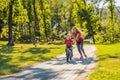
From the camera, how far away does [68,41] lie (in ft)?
66.6

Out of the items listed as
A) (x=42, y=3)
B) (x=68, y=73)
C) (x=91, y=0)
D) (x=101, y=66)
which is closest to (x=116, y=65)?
(x=101, y=66)

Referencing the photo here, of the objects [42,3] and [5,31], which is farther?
[5,31]

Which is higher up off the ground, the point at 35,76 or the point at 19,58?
the point at 35,76

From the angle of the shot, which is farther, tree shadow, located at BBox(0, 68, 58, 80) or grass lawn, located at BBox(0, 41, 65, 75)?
grass lawn, located at BBox(0, 41, 65, 75)

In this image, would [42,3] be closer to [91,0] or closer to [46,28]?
[46,28]

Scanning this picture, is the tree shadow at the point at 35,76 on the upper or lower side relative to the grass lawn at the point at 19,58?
upper

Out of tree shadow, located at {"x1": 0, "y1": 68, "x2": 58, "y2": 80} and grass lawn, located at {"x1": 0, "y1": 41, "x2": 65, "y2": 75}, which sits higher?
tree shadow, located at {"x1": 0, "y1": 68, "x2": 58, "y2": 80}

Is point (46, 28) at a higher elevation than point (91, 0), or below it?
below

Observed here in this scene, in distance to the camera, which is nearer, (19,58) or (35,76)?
(35,76)

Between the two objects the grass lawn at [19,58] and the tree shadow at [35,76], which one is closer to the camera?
the tree shadow at [35,76]

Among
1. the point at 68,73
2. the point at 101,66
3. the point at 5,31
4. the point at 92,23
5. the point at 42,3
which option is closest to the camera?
the point at 68,73

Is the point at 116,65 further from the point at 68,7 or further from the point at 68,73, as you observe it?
the point at 68,7

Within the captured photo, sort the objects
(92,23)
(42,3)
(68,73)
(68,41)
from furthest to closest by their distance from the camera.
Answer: (92,23)
(42,3)
(68,41)
(68,73)

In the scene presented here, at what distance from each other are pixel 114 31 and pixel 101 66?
46128 mm
